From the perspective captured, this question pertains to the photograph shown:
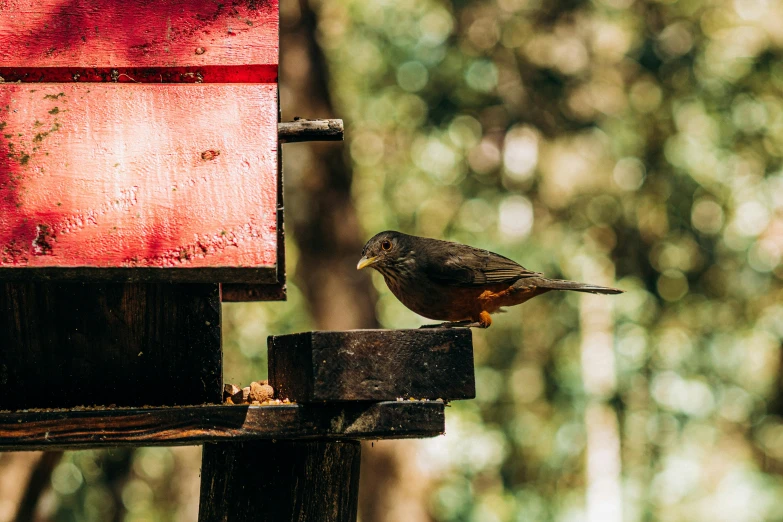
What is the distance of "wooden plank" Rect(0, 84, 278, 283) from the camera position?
1.97 metres

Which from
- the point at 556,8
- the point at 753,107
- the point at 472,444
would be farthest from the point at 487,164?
the point at 472,444

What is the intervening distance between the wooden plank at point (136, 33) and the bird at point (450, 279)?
6.25 feet

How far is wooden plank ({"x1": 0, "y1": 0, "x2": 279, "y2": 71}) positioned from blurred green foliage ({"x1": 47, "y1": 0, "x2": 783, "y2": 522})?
10324mm

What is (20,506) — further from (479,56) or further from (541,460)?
(541,460)

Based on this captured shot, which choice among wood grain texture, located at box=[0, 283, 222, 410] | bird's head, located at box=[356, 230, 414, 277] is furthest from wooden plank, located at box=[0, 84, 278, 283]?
bird's head, located at box=[356, 230, 414, 277]

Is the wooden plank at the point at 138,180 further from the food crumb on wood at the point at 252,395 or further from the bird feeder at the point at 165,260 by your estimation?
the food crumb on wood at the point at 252,395

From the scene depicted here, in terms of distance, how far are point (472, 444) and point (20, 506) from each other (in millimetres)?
11600

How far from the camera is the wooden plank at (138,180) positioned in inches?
77.4

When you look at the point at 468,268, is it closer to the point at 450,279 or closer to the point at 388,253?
the point at 450,279

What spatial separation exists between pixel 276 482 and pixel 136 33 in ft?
4.19

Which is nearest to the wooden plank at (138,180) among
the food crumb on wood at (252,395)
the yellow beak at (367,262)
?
the food crumb on wood at (252,395)

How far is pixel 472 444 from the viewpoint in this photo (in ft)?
55.2

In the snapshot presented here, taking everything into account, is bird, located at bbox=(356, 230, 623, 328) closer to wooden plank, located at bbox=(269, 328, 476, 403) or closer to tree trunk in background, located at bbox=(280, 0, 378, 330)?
wooden plank, located at bbox=(269, 328, 476, 403)

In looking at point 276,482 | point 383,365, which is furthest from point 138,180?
point 276,482
